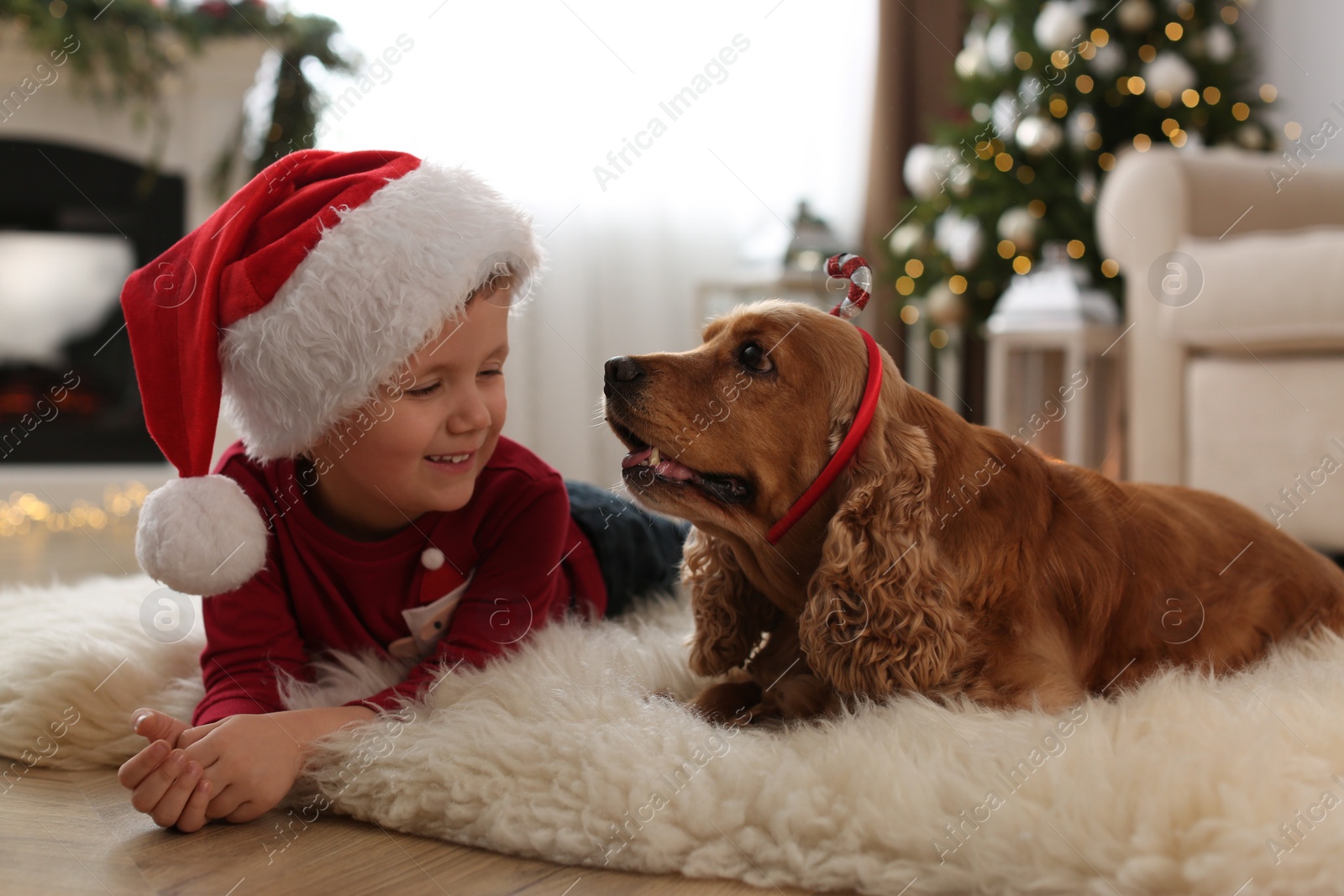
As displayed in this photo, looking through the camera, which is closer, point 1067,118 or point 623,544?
point 623,544

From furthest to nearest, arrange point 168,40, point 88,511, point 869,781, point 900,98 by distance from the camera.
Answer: point 900,98 → point 88,511 → point 168,40 → point 869,781

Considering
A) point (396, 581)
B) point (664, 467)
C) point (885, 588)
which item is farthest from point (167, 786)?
point (885, 588)

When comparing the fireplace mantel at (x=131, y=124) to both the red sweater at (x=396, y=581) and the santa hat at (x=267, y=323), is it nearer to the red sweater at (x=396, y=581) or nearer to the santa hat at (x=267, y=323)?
the red sweater at (x=396, y=581)

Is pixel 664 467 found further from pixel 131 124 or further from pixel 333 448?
pixel 131 124

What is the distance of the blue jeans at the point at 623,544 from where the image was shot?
2.05m

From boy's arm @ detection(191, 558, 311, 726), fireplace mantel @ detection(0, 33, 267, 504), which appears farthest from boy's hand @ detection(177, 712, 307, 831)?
fireplace mantel @ detection(0, 33, 267, 504)

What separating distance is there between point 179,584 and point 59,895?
19.2 inches

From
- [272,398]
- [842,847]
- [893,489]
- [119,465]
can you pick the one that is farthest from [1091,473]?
[119,465]

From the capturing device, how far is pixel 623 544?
6.82 ft

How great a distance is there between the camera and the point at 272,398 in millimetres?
1511

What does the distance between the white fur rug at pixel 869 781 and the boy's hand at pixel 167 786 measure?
5.4 inches

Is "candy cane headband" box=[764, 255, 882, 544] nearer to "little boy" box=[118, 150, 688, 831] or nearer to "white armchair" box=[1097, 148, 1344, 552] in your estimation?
"little boy" box=[118, 150, 688, 831]

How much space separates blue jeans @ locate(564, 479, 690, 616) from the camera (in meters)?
2.05

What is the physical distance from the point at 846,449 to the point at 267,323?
82cm
